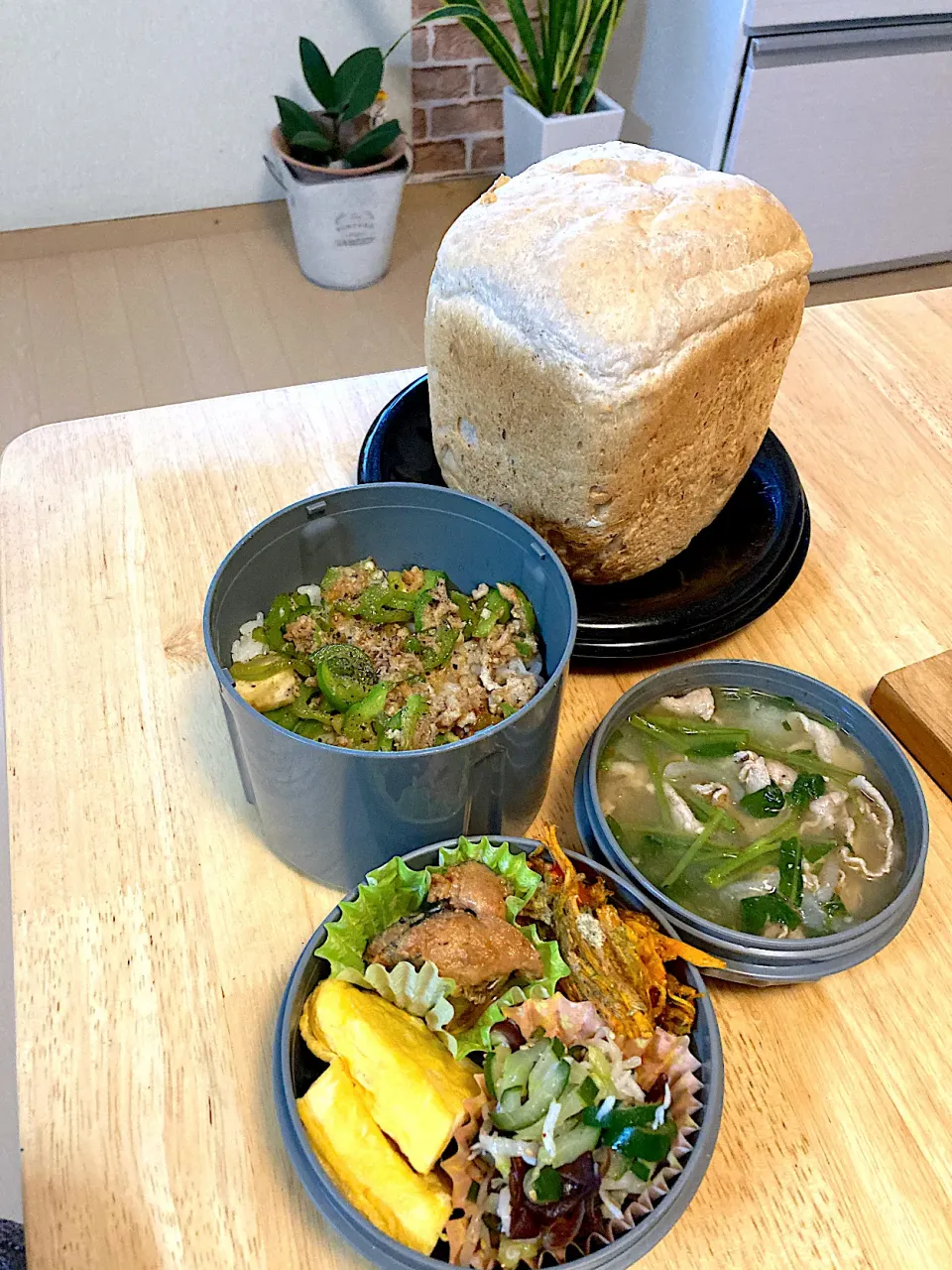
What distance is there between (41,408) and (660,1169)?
6.57 ft

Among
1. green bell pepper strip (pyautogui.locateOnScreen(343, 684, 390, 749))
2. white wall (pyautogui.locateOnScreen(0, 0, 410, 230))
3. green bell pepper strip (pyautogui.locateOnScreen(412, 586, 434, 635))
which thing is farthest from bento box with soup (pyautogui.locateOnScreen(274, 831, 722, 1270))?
white wall (pyautogui.locateOnScreen(0, 0, 410, 230))

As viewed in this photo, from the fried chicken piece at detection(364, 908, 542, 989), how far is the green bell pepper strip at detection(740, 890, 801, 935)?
0.15 m

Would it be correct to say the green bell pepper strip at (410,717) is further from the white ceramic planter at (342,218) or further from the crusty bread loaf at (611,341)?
the white ceramic planter at (342,218)

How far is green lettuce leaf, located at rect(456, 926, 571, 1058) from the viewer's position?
60cm

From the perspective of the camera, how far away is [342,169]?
220cm

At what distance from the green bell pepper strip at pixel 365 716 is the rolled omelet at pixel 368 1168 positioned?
236 millimetres

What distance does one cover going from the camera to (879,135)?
2.29 m

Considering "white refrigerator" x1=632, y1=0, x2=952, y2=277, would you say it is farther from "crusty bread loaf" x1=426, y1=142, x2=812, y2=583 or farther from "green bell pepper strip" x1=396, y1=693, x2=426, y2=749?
"green bell pepper strip" x1=396, y1=693, x2=426, y2=749

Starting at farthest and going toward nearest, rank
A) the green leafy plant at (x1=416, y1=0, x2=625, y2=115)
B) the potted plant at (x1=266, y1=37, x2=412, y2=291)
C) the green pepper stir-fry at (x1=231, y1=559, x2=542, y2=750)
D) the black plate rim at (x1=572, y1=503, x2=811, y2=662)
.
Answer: the potted plant at (x1=266, y1=37, x2=412, y2=291) → the green leafy plant at (x1=416, y1=0, x2=625, y2=115) → the black plate rim at (x1=572, y1=503, x2=811, y2=662) → the green pepper stir-fry at (x1=231, y1=559, x2=542, y2=750)

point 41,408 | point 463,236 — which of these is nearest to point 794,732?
point 463,236

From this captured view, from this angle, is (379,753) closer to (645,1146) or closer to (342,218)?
(645,1146)

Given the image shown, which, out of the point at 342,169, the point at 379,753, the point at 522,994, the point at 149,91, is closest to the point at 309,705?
the point at 379,753

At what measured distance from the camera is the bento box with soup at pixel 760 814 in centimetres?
67

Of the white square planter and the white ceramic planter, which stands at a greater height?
the white square planter
